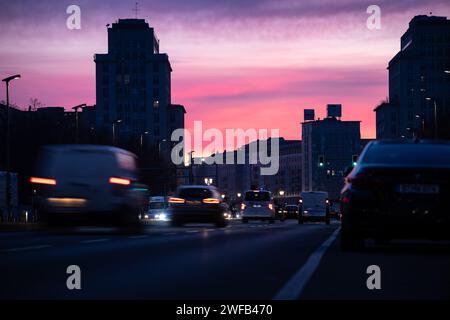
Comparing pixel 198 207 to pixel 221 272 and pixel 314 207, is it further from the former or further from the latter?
pixel 314 207

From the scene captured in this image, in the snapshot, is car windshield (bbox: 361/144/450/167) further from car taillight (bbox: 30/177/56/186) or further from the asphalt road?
car taillight (bbox: 30/177/56/186)

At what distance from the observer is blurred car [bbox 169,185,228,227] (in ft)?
129

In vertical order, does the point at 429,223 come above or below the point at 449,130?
below

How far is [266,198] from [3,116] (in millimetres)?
50128

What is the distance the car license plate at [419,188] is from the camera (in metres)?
15.7

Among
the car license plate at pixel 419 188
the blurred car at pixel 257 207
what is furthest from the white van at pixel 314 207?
the car license plate at pixel 419 188

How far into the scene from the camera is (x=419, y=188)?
1575 cm

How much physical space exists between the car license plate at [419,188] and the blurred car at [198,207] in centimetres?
2367

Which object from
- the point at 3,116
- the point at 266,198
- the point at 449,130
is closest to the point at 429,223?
the point at 266,198

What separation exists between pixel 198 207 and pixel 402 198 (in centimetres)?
2422

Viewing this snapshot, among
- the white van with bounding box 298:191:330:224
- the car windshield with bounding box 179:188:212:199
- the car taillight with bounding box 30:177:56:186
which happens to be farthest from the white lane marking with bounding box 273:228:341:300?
the white van with bounding box 298:191:330:224

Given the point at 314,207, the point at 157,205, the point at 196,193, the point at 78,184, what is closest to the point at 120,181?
the point at 78,184

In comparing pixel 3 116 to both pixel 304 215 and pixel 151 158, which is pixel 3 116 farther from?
pixel 304 215

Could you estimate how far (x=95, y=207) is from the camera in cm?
2684
